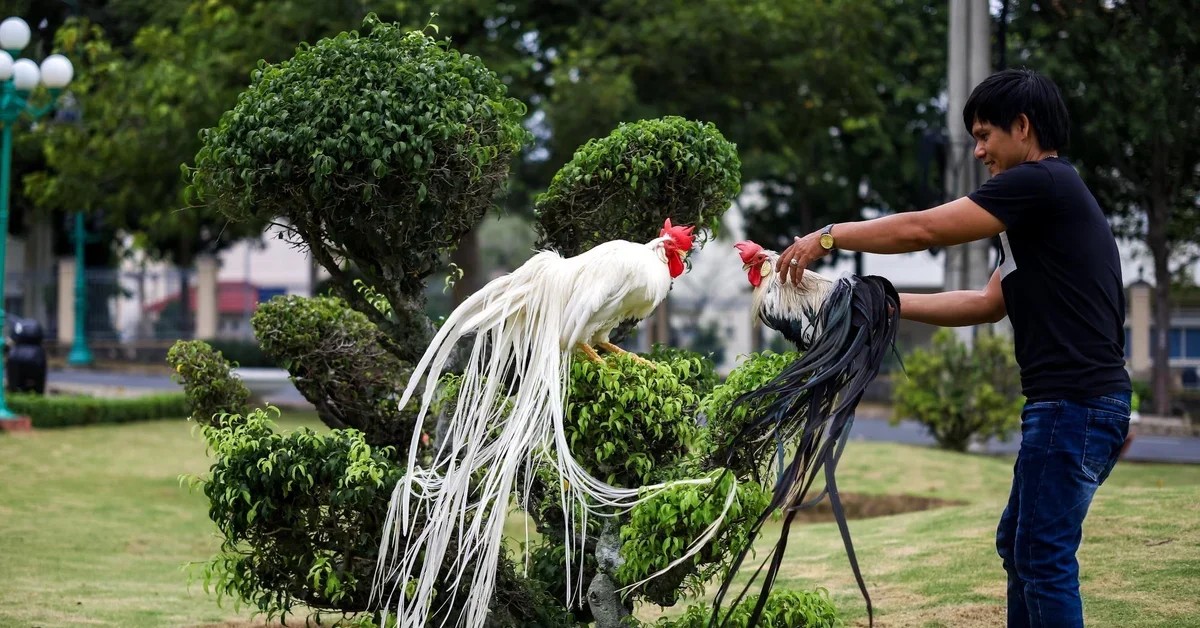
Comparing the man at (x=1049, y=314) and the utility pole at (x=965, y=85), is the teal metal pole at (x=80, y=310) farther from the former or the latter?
the man at (x=1049, y=314)

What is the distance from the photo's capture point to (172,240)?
32.2 m

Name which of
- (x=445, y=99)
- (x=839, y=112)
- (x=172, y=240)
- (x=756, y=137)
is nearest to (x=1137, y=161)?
(x=839, y=112)

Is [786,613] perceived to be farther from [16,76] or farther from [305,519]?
[16,76]

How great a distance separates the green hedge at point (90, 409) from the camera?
15.1 metres

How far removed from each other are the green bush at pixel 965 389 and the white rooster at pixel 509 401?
35.8 ft

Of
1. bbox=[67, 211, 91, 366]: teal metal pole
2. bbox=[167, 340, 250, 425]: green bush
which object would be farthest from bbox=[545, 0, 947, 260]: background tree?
bbox=[67, 211, 91, 366]: teal metal pole

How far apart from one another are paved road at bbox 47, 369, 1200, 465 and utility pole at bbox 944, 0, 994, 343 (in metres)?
2.45

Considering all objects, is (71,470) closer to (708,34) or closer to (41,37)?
(708,34)

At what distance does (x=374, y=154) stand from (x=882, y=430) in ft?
54.4

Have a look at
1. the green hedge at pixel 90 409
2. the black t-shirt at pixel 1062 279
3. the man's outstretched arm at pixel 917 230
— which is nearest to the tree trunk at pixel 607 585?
the man's outstretched arm at pixel 917 230

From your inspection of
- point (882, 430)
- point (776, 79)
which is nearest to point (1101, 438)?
point (776, 79)

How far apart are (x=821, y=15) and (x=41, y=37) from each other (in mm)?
15362

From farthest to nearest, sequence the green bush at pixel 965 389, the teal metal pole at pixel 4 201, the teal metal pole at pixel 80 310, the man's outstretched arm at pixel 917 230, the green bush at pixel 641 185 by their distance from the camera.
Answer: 1. the teal metal pole at pixel 80 310
2. the teal metal pole at pixel 4 201
3. the green bush at pixel 965 389
4. the green bush at pixel 641 185
5. the man's outstretched arm at pixel 917 230

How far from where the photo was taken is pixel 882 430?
789 inches
